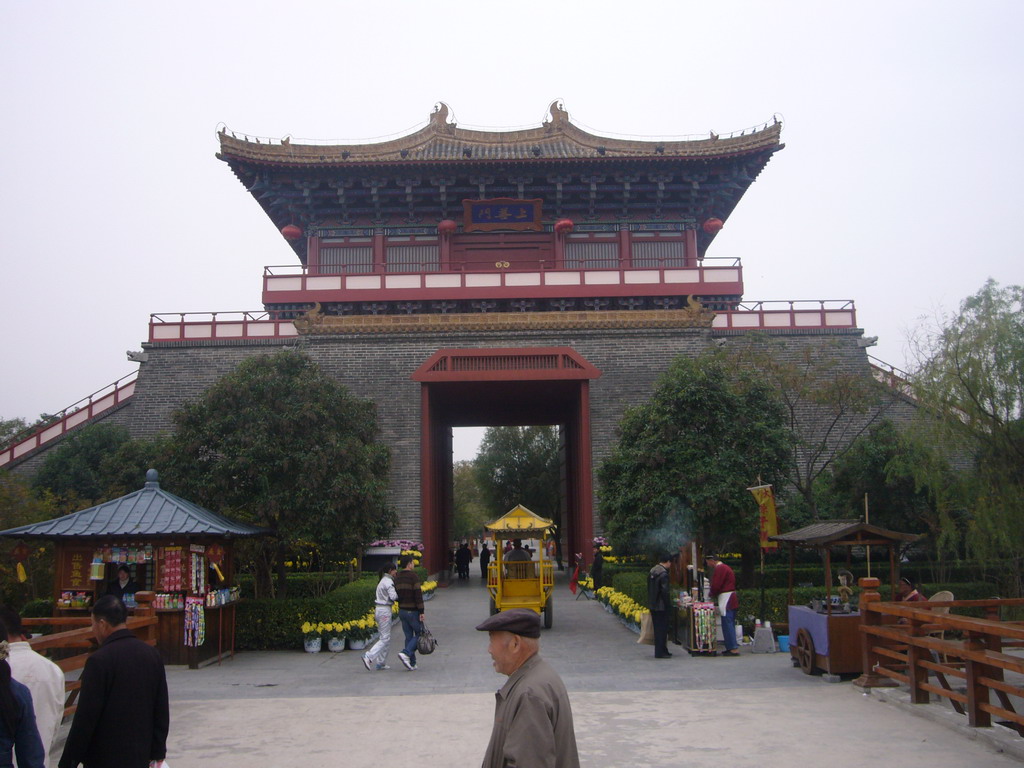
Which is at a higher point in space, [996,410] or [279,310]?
[279,310]

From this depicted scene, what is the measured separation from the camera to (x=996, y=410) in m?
13.1

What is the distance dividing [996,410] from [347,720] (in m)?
10.4

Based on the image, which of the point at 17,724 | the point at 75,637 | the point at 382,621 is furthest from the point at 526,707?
the point at 382,621

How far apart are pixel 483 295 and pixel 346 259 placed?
4.85 meters

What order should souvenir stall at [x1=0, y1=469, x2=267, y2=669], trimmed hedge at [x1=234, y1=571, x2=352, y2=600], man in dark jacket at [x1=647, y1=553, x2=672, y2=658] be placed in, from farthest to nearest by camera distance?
trimmed hedge at [x1=234, y1=571, x2=352, y2=600] < man in dark jacket at [x1=647, y1=553, x2=672, y2=658] < souvenir stall at [x1=0, y1=469, x2=267, y2=669]

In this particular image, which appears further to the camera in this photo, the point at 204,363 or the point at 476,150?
the point at 476,150

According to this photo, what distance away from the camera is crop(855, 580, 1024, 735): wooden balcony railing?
751cm

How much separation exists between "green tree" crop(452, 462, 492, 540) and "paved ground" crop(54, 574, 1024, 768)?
1724 inches

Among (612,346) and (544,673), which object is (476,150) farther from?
(544,673)

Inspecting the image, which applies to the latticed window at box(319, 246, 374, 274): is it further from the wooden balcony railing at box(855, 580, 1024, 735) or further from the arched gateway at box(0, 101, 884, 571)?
the wooden balcony railing at box(855, 580, 1024, 735)

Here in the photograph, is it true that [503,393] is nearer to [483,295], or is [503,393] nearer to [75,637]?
[483,295]

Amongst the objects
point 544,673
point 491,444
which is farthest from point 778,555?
point 491,444

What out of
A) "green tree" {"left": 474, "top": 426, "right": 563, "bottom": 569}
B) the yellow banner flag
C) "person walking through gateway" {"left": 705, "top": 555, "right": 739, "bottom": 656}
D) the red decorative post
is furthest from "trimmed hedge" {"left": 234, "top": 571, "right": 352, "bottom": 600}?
"green tree" {"left": 474, "top": 426, "right": 563, "bottom": 569}

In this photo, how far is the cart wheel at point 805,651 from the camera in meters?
10.6
